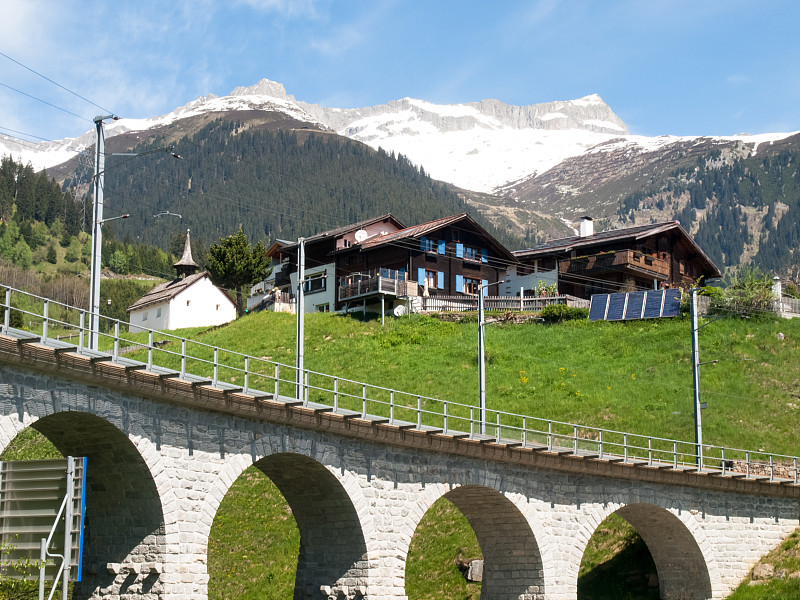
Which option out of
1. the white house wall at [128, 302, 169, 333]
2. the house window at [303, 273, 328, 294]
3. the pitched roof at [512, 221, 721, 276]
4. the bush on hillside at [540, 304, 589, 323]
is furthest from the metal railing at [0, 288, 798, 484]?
the pitched roof at [512, 221, 721, 276]

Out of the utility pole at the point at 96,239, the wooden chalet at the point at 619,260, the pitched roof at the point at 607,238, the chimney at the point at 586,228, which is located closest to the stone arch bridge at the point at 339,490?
the utility pole at the point at 96,239

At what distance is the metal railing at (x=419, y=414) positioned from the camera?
25781 mm

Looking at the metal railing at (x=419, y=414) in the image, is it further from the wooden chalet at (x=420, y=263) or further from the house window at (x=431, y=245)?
the house window at (x=431, y=245)

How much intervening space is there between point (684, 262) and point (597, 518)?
56520mm

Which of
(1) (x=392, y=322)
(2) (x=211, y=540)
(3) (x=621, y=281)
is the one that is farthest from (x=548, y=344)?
(2) (x=211, y=540)

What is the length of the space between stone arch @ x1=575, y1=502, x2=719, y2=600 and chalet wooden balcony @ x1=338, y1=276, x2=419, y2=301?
33.3 m

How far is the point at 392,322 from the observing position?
71188mm

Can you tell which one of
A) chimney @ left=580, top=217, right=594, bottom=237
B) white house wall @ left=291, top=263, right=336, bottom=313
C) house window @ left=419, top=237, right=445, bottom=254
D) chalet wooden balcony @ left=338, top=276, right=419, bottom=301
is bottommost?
chalet wooden balcony @ left=338, top=276, right=419, bottom=301

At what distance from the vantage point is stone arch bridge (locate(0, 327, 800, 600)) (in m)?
25.3

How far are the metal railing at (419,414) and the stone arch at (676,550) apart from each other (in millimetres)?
2371

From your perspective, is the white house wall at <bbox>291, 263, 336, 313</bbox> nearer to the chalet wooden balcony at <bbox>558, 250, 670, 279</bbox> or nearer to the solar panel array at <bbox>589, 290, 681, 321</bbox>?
the chalet wooden balcony at <bbox>558, 250, 670, 279</bbox>

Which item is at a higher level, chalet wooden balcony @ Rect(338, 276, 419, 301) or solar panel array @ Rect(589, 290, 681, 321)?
chalet wooden balcony @ Rect(338, 276, 419, 301)

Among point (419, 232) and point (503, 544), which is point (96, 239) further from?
point (419, 232)

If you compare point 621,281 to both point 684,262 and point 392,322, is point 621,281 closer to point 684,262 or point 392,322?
point 684,262
